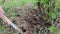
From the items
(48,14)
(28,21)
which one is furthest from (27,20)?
(48,14)

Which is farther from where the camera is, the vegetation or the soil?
the soil

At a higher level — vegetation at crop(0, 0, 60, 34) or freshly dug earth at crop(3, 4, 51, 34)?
vegetation at crop(0, 0, 60, 34)

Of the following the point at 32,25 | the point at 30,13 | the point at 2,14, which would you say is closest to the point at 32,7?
the point at 30,13

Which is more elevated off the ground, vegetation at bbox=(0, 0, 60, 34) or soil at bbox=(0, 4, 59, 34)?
vegetation at bbox=(0, 0, 60, 34)

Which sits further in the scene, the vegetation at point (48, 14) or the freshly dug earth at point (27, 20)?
the freshly dug earth at point (27, 20)

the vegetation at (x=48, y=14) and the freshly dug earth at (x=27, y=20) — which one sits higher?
the vegetation at (x=48, y=14)

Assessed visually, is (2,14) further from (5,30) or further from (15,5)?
(15,5)

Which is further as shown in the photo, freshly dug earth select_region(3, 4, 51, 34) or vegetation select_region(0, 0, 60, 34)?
freshly dug earth select_region(3, 4, 51, 34)

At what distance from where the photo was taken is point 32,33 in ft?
12.8

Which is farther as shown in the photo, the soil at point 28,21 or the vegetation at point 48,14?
the soil at point 28,21

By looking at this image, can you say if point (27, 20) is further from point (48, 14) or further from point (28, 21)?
point (48, 14)

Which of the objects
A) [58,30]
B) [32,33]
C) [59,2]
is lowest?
[32,33]

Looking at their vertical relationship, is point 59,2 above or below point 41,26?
above

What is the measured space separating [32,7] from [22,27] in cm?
60
